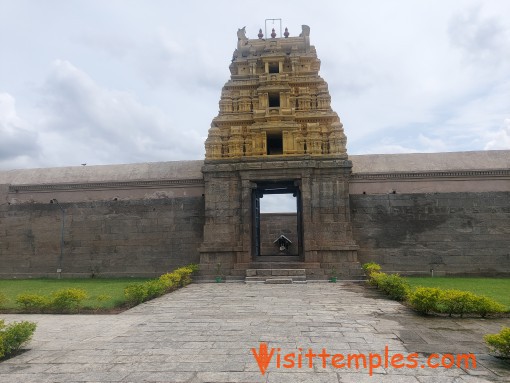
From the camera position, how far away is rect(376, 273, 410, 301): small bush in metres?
9.98

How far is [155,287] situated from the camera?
36.0 feet

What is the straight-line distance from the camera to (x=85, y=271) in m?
17.1

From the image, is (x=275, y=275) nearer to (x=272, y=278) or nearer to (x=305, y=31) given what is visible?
(x=272, y=278)

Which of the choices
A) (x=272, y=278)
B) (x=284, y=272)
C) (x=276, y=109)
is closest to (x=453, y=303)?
(x=272, y=278)

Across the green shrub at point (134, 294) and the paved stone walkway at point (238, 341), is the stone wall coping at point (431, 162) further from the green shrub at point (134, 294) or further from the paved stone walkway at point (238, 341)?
the green shrub at point (134, 294)

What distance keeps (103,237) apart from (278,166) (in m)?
8.48

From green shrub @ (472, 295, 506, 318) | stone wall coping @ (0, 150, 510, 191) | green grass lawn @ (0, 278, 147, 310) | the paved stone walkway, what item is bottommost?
the paved stone walkway

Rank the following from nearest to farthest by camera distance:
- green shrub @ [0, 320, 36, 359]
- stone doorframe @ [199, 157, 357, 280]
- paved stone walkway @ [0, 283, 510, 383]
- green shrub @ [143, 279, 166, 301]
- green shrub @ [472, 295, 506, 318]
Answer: paved stone walkway @ [0, 283, 510, 383], green shrub @ [0, 320, 36, 359], green shrub @ [472, 295, 506, 318], green shrub @ [143, 279, 166, 301], stone doorframe @ [199, 157, 357, 280]

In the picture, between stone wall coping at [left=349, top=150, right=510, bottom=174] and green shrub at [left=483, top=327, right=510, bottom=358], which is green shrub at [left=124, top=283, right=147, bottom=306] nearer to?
green shrub at [left=483, top=327, right=510, bottom=358]

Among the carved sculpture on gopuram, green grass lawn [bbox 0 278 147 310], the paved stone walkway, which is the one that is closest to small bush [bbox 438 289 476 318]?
the paved stone walkway

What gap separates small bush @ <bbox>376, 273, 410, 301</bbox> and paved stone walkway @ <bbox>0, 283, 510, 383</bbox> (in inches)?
16.6

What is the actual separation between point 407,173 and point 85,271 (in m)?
14.7

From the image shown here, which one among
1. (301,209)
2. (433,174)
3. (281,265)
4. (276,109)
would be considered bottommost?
(281,265)

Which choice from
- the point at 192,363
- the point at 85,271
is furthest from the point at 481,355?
the point at 85,271
